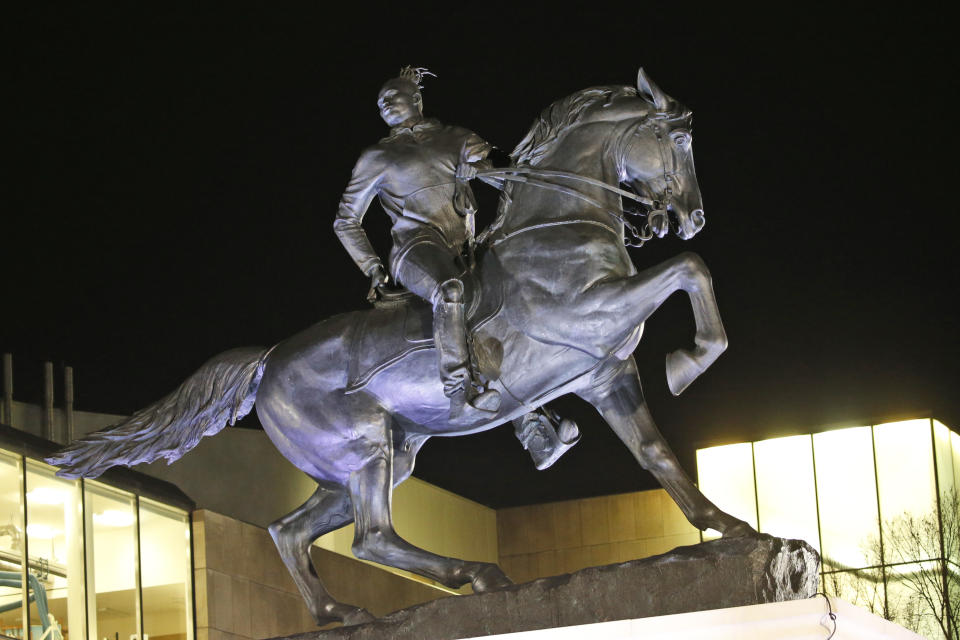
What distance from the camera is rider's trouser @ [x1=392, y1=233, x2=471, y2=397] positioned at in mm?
9305

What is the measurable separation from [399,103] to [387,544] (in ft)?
8.80

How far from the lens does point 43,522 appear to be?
76.8ft

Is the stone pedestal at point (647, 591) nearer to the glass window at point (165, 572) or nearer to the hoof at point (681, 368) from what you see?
the hoof at point (681, 368)

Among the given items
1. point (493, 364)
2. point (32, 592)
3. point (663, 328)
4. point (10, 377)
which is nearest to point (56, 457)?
point (493, 364)

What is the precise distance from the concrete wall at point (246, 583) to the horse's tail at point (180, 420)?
16063 mm

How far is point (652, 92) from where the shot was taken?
377 inches

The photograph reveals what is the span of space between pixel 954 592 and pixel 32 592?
17.6 meters

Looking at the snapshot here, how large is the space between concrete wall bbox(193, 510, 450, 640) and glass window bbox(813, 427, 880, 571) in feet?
32.2

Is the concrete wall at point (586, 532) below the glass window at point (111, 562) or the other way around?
the other way around

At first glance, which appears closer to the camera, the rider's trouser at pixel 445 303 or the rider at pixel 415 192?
the rider's trouser at pixel 445 303

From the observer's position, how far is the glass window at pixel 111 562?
24.5 meters

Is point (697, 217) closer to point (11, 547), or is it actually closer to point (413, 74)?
point (413, 74)

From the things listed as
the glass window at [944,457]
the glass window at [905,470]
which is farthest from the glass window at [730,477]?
the glass window at [944,457]

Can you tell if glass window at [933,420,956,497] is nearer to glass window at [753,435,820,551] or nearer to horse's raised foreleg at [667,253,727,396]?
glass window at [753,435,820,551]
